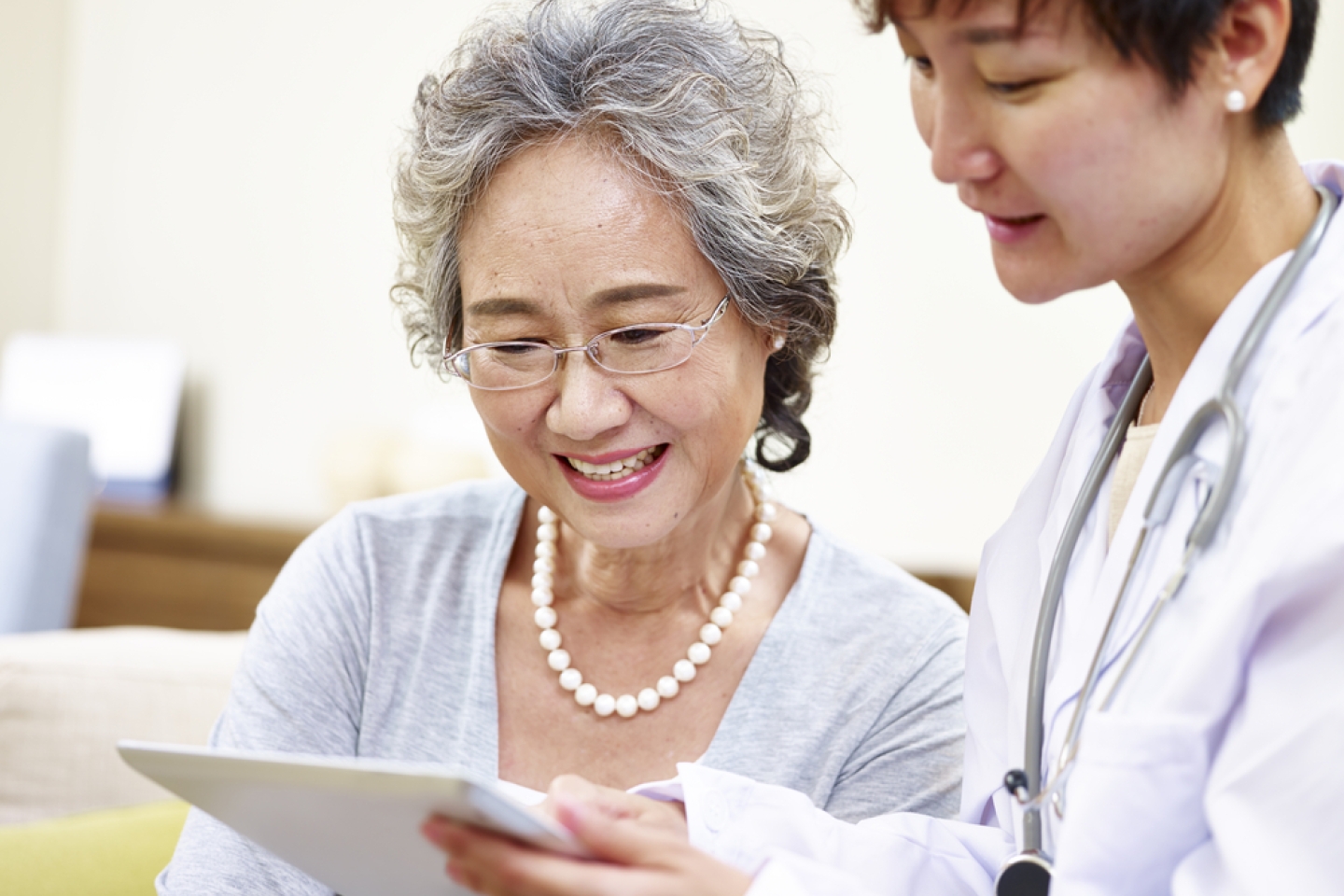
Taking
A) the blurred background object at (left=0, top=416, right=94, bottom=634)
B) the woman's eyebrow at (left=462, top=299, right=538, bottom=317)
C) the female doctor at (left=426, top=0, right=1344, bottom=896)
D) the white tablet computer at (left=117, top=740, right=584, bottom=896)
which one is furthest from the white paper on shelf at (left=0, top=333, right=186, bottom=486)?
the female doctor at (left=426, top=0, right=1344, bottom=896)

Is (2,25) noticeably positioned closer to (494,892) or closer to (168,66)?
(168,66)

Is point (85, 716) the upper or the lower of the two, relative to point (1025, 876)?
lower

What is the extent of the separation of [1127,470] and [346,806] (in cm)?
67

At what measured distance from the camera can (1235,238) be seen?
95 centimetres

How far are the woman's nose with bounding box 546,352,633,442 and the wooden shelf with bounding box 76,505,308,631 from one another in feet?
8.34

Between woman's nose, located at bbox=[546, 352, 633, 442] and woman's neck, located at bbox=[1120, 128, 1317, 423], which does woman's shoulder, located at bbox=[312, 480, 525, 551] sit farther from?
woman's neck, located at bbox=[1120, 128, 1317, 423]

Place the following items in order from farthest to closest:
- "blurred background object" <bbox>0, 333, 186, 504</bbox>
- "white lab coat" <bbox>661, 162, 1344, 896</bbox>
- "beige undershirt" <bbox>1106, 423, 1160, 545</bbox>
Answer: "blurred background object" <bbox>0, 333, 186, 504</bbox>, "beige undershirt" <bbox>1106, 423, 1160, 545</bbox>, "white lab coat" <bbox>661, 162, 1344, 896</bbox>

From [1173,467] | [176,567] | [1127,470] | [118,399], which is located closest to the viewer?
[1173,467]

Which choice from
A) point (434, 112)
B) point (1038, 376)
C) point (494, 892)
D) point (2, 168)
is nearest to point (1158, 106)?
point (494, 892)

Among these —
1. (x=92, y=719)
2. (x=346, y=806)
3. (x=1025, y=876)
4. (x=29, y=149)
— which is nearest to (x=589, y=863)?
(x=346, y=806)

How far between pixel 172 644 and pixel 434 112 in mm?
861

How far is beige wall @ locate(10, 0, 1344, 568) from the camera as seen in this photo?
10.5 feet

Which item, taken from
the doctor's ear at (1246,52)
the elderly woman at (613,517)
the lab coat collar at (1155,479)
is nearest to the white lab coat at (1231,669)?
the lab coat collar at (1155,479)

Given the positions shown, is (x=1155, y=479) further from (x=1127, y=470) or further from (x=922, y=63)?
(x=922, y=63)
